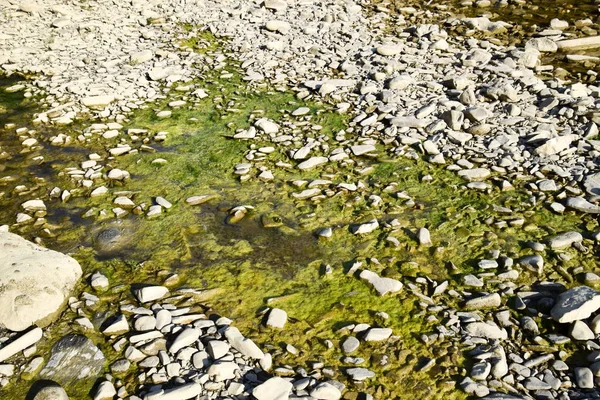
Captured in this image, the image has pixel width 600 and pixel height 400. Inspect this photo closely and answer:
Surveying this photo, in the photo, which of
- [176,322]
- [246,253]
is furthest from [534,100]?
[176,322]

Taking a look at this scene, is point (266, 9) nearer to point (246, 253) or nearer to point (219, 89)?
point (219, 89)

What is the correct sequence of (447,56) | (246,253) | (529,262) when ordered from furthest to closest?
(447,56), (246,253), (529,262)

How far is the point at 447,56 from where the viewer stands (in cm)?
1038

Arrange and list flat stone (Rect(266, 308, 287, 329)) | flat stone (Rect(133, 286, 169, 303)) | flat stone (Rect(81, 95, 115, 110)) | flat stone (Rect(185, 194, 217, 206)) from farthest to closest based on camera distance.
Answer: flat stone (Rect(81, 95, 115, 110)) → flat stone (Rect(185, 194, 217, 206)) → flat stone (Rect(133, 286, 169, 303)) → flat stone (Rect(266, 308, 287, 329))

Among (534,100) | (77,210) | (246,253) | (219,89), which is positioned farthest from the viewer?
(219,89)

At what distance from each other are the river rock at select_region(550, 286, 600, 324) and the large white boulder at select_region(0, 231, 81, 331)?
4.26 metres

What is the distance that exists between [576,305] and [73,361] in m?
4.07

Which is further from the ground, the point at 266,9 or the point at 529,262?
the point at 266,9

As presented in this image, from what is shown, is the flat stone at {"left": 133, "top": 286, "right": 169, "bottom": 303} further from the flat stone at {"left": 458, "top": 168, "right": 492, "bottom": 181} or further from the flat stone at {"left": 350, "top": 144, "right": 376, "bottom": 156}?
the flat stone at {"left": 458, "top": 168, "right": 492, "bottom": 181}

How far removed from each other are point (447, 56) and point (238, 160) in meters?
4.72

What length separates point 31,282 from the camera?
5.14 meters

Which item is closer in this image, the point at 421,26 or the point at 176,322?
the point at 176,322

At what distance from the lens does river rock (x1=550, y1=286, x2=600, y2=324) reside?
485 centimetres

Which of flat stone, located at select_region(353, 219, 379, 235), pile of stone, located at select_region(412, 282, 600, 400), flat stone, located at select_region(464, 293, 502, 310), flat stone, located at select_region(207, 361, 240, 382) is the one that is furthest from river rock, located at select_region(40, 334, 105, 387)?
flat stone, located at select_region(464, 293, 502, 310)
